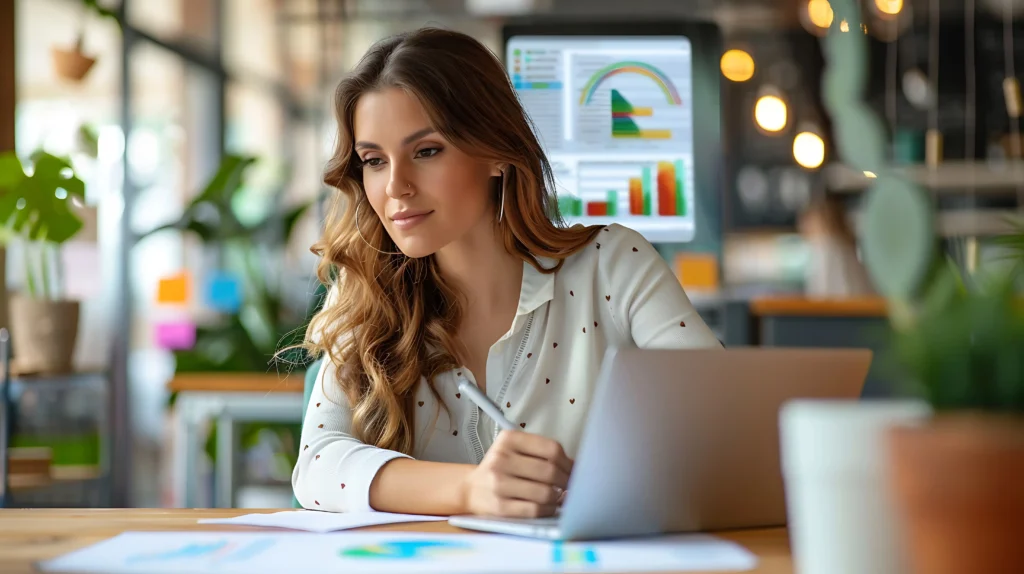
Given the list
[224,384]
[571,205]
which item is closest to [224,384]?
[224,384]

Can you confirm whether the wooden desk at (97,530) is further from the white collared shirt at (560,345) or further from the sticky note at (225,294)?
the sticky note at (225,294)

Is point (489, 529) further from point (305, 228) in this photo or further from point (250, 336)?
point (305, 228)

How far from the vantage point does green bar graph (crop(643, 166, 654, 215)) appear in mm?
2521

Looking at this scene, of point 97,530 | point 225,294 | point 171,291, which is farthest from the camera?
point 225,294

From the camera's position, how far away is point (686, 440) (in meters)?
0.80

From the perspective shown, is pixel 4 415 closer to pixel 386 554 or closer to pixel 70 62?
pixel 70 62

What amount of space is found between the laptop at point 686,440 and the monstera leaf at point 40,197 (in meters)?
2.76

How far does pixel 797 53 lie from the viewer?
6.90 m

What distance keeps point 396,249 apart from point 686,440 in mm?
881

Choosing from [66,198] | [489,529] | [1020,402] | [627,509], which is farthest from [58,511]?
[66,198]

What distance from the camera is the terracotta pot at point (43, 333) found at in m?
3.31

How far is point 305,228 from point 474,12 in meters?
1.84

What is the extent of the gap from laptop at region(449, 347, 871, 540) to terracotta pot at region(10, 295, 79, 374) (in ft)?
9.14

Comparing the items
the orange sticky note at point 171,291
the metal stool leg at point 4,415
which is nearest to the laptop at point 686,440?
the metal stool leg at point 4,415
